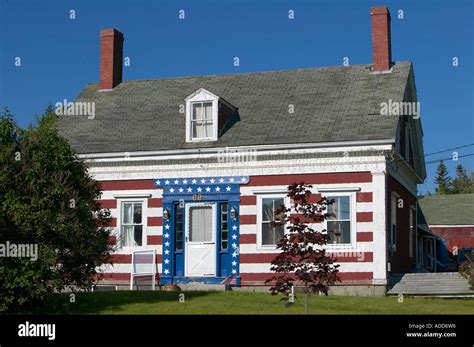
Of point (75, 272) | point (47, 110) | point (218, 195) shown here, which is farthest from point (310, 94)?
point (47, 110)

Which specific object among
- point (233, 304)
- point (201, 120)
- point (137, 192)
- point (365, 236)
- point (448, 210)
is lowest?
point (233, 304)

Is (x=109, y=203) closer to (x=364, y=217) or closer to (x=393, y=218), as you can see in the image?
(x=364, y=217)

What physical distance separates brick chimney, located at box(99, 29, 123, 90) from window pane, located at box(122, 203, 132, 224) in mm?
7248

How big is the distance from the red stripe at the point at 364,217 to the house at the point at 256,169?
0.03 meters

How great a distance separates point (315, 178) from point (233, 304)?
25.0 ft

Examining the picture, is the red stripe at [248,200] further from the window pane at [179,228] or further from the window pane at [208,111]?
the window pane at [208,111]

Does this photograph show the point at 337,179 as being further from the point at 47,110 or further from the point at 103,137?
A: the point at 47,110

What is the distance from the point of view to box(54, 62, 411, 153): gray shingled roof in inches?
1007

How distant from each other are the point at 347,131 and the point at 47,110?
1016 inches

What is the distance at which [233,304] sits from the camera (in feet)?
59.5

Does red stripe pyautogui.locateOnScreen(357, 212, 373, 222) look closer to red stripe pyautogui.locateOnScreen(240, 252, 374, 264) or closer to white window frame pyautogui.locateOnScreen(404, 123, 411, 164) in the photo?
red stripe pyautogui.locateOnScreen(240, 252, 374, 264)

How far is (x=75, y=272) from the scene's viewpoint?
17.5 m

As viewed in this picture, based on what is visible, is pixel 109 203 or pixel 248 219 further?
pixel 109 203

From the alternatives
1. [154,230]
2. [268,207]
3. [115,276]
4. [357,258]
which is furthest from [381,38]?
[115,276]
